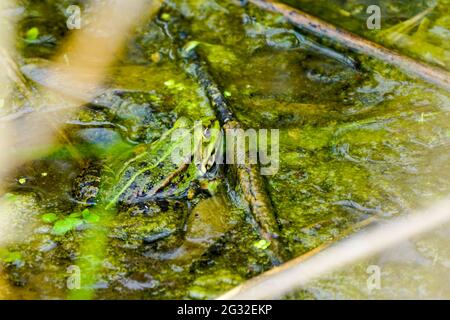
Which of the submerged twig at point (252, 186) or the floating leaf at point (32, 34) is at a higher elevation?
the floating leaf at point (32, 34)

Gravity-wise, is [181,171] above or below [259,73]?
below

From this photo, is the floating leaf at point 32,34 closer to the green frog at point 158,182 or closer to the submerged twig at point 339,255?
the green frog at point 158,182


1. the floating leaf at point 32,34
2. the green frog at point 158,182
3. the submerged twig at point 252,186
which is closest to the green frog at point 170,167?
the green frog at point 158,182

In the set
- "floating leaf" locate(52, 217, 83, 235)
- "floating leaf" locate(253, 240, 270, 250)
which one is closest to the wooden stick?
"floating leaf" locate(253, 240, 270, 250)

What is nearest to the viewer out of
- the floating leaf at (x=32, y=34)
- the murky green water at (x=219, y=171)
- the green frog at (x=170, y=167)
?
the murky green water at (x=219, y=171)

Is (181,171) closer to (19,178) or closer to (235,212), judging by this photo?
(235,212)

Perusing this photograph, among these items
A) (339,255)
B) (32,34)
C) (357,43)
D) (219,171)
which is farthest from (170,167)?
(32,34)

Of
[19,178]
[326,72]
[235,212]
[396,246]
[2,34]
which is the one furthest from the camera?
[2,34]
